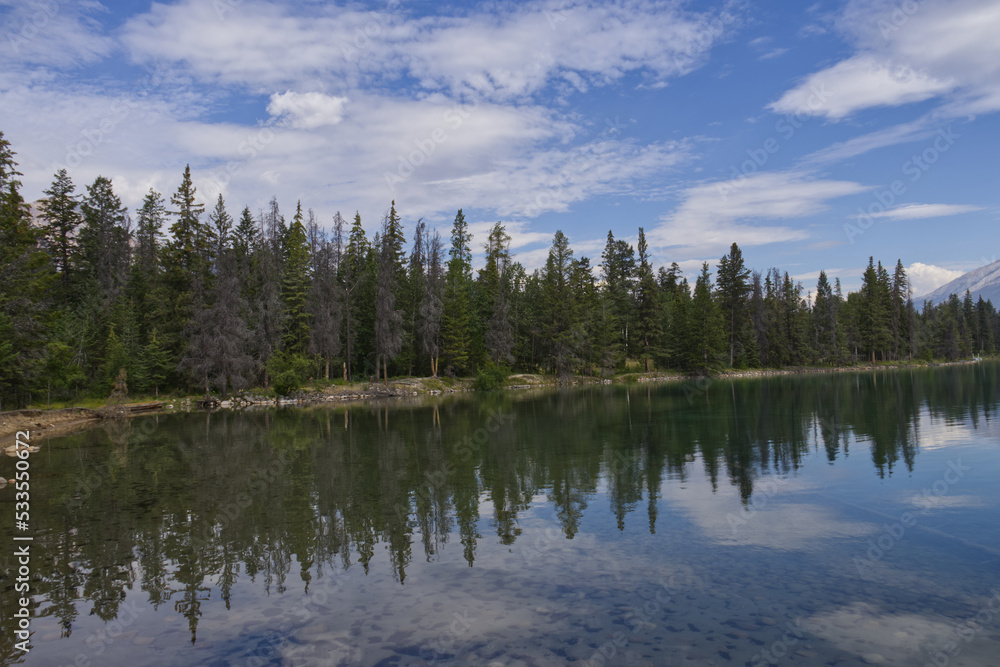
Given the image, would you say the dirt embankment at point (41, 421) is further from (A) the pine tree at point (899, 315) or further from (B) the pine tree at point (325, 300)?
(A) the pine tree at point (899, 315)

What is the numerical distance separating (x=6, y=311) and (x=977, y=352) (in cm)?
17662

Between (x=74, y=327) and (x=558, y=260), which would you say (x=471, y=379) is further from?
(x=74, y=327)

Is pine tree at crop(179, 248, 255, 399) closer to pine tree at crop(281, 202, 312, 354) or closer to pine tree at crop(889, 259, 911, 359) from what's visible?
pine tree at crop(281, 202, 312, 354)

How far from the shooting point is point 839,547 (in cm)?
1073

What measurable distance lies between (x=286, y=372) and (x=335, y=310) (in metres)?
11.1

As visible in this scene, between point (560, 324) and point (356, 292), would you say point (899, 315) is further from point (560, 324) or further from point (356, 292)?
point (356, 292)

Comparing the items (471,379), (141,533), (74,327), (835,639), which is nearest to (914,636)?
(835,639)

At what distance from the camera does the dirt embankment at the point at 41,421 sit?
101 feet

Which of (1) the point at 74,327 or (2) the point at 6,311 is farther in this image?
(1) the point at 74,327

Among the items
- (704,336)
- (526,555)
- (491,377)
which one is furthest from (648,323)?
(526,555)

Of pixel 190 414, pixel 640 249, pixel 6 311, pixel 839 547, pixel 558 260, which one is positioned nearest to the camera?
pixel 839 547

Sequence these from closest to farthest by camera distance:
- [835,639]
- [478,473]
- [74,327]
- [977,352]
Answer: [835,639]
[478,473]
[74,327]
[977,352]

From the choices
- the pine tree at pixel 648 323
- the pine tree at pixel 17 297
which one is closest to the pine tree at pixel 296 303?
the pine tree at pixel 17 297

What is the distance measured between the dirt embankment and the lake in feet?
33.6
